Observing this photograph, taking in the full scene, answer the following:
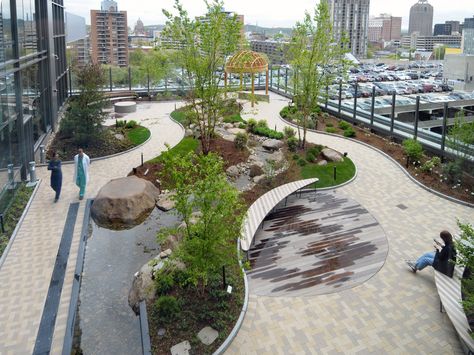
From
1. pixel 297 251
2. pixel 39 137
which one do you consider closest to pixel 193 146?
pixel 39 137

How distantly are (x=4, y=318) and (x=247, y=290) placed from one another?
475 centimetres

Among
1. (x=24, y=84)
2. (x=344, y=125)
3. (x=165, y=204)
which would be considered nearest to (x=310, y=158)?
(x=344, y=125)

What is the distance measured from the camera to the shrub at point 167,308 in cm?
790

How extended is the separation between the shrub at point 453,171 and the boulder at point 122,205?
10491mm

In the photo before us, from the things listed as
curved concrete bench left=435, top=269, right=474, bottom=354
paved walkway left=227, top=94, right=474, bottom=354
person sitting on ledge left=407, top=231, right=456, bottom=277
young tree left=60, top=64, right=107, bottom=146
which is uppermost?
young tree left=60, top=64, right=107, bottom=146

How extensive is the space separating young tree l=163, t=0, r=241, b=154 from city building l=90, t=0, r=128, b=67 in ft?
A: 301

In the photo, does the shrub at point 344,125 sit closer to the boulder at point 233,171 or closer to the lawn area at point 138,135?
the boulder at point 233,171

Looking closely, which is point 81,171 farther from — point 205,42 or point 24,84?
point 205,42

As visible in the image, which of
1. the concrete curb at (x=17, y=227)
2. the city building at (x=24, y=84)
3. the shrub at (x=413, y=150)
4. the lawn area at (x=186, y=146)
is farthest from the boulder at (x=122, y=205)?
the shrub at (x=413, y=150)

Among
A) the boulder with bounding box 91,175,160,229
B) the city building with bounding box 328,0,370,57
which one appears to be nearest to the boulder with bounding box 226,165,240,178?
the boulder with bounding box 91,175,160,229

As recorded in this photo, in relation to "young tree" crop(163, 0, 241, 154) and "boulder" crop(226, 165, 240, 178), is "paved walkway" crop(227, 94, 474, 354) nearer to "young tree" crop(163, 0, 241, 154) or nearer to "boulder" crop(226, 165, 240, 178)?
"boulder" crop(226, 165, 240, 178)

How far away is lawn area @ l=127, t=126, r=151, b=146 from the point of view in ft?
67.3

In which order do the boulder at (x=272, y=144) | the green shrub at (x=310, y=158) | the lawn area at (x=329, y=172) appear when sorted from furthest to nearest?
1. the boulder at (x=272, y=144)
2. the green shrub at (x=310, y=158)
3. the lawn area at (x=329, y=172)

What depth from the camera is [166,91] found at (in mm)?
34375
